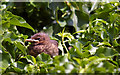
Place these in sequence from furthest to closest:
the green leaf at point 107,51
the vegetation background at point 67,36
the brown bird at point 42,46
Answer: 1. the brown bird at point 42,46
2. the green leaf at point 107,51
3. the vegetation background at point 67,36

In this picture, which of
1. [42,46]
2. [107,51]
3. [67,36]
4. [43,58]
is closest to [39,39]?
[42,46]

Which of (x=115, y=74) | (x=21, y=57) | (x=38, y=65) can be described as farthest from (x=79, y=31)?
(x=115, y=74)

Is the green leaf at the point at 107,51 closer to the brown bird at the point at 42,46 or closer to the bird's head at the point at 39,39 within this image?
the brown bird at the point at 42,46

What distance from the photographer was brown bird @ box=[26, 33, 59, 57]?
1.44m

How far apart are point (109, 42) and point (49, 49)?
15.4 inches

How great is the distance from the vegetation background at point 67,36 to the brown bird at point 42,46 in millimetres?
44

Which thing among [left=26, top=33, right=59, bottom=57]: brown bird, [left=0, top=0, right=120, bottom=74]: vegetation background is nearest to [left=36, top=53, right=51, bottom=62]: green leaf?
[left=0, top=0, right=120, bottom=74]: vegetation background

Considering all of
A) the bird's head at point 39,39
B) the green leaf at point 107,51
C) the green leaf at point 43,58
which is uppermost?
the bird's head at point 39,39

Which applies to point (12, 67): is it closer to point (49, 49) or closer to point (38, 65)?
point (38, 65)

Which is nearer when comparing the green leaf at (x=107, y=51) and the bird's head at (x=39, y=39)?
the green leaf at (x=107, y=51)

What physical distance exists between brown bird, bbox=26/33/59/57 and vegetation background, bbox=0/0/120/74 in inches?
1.7

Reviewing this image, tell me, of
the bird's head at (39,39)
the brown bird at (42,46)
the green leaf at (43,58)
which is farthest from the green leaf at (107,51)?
the bird's head at (39,39)

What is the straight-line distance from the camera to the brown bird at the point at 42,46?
1.44 meters

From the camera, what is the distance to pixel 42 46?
58.2 inches
